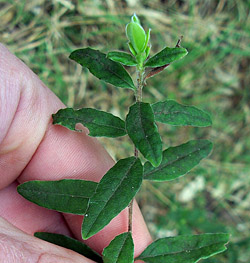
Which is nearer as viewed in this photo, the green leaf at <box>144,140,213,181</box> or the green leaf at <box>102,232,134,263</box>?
the green leaf at <box>102,232,134,263</box>

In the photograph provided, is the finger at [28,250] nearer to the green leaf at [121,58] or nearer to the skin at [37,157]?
the skin at [37,157]

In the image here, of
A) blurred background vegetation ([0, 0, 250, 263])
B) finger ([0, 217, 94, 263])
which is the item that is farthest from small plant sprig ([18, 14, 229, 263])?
blurred background vegetation ([0, 0, 250, 263])

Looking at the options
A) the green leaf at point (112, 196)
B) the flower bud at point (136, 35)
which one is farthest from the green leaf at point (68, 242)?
the flower bud at point (136, 35)

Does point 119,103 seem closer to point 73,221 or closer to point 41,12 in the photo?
point 41,12

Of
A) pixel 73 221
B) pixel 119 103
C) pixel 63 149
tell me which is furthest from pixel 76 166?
pixel 119 103

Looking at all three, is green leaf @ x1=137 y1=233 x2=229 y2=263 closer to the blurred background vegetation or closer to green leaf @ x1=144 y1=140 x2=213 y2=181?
green leaf @ x1=144 y1=140 x2=213 y2=181

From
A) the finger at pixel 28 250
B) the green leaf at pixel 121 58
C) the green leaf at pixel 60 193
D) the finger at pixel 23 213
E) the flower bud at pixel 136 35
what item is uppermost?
the flower bud at pixel 136 35
